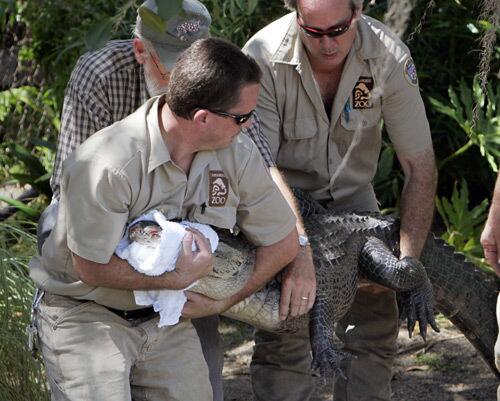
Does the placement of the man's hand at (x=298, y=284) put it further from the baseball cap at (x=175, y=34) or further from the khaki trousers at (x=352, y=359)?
the baseball cap at (x=175, y=34)

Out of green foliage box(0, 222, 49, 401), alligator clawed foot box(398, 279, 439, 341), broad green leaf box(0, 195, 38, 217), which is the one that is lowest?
broad green leaf box(0, 195, 38, 217)

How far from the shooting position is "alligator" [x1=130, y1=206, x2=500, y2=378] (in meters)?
3.54

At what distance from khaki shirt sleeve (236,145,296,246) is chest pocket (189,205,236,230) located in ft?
0.21

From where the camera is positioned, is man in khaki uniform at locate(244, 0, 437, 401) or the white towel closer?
the white towel

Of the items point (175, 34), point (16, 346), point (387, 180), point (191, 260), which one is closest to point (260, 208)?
point (191, 260)

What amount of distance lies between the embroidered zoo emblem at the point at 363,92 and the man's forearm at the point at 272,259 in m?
0.94

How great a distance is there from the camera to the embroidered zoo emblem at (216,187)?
315cm

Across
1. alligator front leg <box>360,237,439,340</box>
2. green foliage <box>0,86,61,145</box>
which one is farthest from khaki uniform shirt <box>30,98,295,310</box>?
green foliage <box>0,86,61,145</box>

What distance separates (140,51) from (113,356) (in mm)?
1073

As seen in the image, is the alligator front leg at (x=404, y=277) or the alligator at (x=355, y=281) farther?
the alligator front leg at (x=404, y=277)

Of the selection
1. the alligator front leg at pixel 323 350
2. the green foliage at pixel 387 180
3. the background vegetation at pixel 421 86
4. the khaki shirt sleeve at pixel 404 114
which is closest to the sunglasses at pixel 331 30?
the khaki shirt sleeve at pixel 404 114

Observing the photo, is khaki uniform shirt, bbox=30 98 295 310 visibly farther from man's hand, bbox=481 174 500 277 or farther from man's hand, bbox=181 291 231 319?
man's hand, bbox=481 174 500 277

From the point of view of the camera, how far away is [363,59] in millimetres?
4043

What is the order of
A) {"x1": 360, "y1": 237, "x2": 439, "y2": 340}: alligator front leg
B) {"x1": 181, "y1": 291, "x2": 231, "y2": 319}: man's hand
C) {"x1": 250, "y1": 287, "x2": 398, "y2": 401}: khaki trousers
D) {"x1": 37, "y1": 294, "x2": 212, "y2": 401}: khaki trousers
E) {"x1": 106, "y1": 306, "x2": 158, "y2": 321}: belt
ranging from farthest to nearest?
{"x1": 250, "y1": 287, "x2": 398, "y2": 401}: khaki trousers, {"x1": 360, "y1": 237, "x2": 439, "y2": 340}: alligator front leg, {"x1": 181, "y1": 291, "x2": 231, "y2": 319}: man's hand, {"x1": 106, "y1": 306, "x2": 158, "y2": 321}: belt, {"x1": 37, "y1": 294, "x2": 212, "y2": 401}: khaki trousers
